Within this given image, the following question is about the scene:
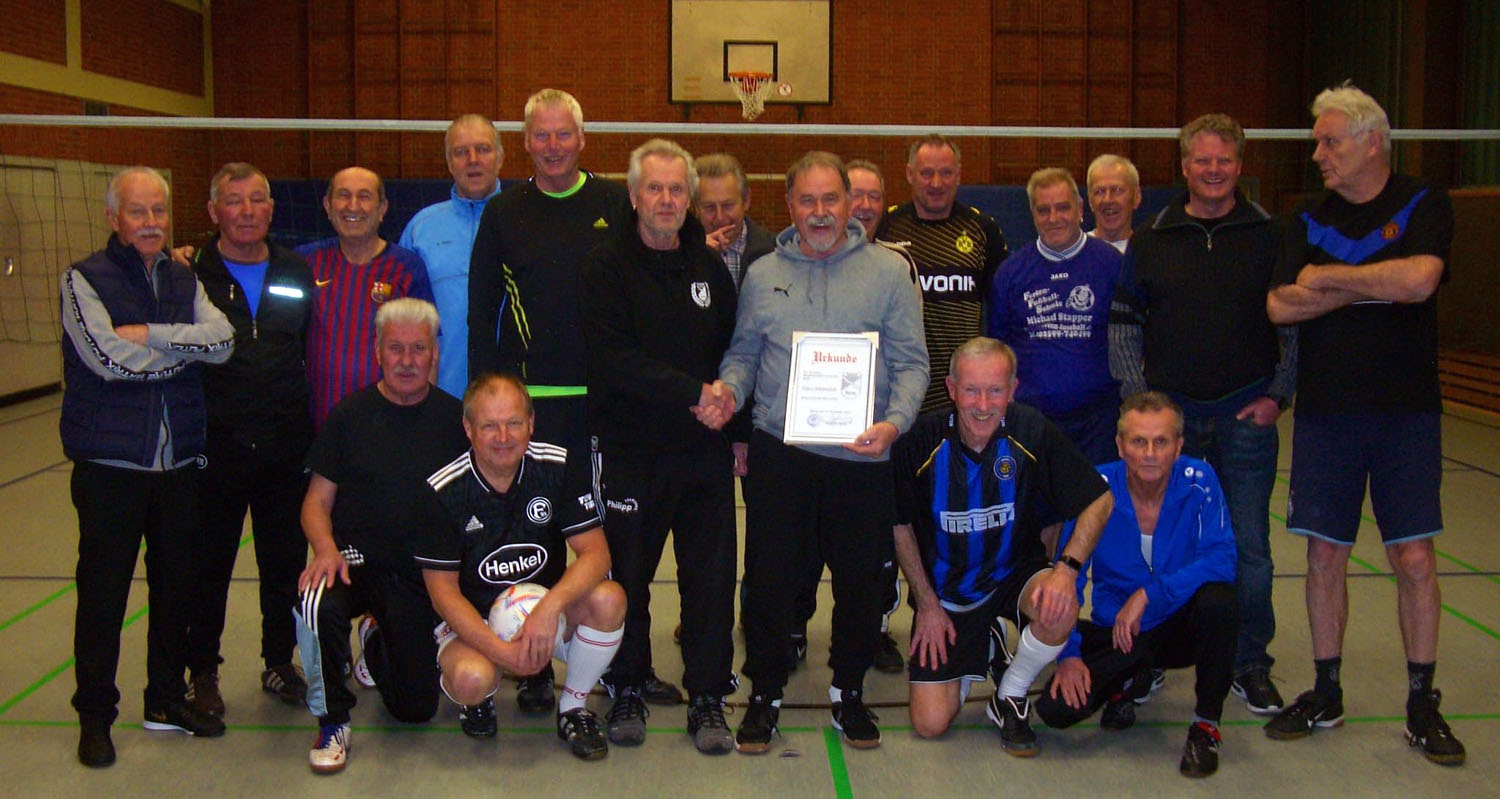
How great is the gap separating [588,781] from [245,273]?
81.3 inches

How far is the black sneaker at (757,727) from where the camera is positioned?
148 inches

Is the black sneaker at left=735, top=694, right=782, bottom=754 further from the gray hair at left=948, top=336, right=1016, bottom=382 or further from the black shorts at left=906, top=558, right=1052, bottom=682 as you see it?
the gray hair at left=948, top=336, right=1016, bottom=382

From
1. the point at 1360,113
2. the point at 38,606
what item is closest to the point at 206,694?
the point at 38,606

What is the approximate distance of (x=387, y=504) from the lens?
3865 millimetres

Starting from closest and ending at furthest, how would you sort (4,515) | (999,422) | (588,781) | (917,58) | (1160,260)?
(588,781)
(999,422)
(1160,260)
(4,515)
(917,58)

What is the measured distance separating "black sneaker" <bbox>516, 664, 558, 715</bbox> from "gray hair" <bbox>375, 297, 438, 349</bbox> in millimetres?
1248

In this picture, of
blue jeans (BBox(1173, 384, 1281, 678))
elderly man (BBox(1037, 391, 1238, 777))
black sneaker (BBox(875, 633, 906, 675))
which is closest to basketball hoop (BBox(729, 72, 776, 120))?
black sneaker (BBox(875, 633, 906, 675))

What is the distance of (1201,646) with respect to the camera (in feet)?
12.1

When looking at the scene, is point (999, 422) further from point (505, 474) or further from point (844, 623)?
point (505, 474)

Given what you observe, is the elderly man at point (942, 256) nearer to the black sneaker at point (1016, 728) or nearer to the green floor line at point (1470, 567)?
the black sneaker at point (1016, 728)

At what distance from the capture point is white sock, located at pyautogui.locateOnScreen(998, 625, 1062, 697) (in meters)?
3.77

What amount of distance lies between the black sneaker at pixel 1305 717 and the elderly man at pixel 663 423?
1.78 metres

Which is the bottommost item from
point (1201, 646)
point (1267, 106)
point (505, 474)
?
point (1201, 646)

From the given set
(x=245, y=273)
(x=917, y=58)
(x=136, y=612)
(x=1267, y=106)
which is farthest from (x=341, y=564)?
(x=1267, y=106)
